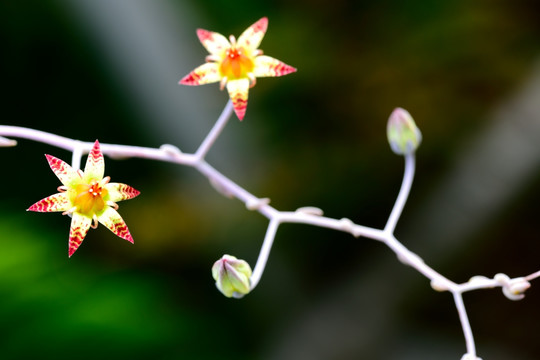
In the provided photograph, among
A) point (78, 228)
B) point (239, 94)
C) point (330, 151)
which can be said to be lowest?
point (78, 228)

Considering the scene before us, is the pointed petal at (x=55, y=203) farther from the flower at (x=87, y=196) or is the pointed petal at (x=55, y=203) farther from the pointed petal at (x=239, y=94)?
the pointed petal at (x=239, y=94)

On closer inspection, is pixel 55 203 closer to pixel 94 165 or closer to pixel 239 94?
pixel 94 165

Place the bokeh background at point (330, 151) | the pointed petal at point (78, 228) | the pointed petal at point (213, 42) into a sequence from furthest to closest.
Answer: the bokeh background at point (330, 151) < the pointed petal at point (213, 42) < the pointed petal at point (78, 228)

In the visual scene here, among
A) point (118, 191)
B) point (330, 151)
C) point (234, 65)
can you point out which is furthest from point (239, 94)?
point (330, 151)

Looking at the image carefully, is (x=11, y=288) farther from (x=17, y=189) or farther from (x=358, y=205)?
(x=358, y=205)

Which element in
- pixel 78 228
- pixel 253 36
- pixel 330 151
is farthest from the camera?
pixel 330 151

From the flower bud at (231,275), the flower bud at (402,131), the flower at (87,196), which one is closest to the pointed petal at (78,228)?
the flower at (87,196)
